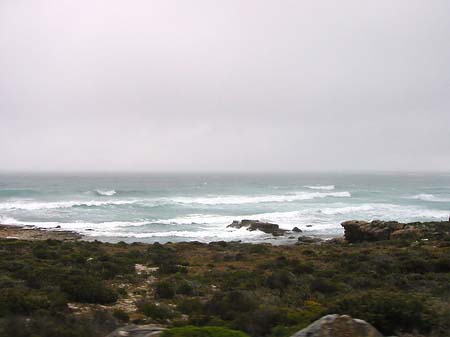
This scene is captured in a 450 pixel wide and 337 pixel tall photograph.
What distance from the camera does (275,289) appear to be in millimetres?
12062

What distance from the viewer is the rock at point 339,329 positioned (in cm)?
486

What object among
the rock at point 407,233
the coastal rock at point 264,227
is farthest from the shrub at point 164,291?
the coastal rock at point 264,227

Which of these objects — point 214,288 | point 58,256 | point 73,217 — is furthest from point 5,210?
point 214,288

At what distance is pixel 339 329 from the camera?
4.90 m

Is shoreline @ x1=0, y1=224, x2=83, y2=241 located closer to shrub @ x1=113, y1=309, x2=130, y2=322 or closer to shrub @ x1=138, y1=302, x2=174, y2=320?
shrub @ x1=138, y1=302, x2=174, y2=320

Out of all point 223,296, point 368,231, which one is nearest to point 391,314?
point 223,296

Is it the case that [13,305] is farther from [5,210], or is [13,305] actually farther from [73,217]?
[5,210]

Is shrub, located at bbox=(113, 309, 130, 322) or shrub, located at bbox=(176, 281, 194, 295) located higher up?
shrub, located at bbox=(113, 309, 130, 322)

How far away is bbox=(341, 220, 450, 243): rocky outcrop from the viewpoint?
2728 centimetres

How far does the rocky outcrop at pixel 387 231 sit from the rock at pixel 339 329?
24301 mm

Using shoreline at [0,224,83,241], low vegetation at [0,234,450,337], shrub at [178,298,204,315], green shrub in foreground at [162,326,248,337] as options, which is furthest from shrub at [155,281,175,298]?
shoreline at [0,224,83,241]

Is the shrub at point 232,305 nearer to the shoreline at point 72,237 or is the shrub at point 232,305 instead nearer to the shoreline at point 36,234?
the shoreline at point 72,237

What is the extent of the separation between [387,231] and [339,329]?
25.7 meters

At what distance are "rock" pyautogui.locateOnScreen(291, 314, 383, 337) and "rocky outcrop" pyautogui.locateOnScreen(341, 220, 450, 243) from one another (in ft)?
79.7
